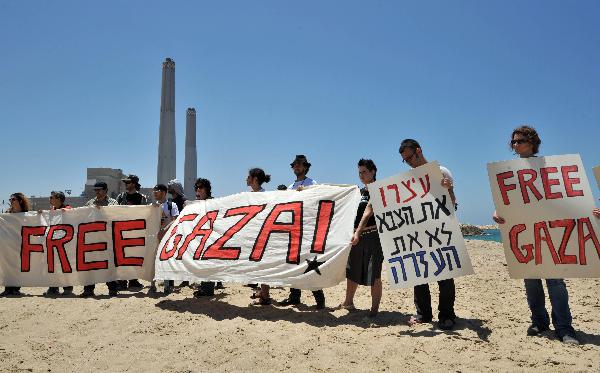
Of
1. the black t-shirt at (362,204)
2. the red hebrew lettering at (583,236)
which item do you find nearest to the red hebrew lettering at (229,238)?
the black t-shirt at (362,204)

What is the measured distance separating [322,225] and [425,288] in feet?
4.14

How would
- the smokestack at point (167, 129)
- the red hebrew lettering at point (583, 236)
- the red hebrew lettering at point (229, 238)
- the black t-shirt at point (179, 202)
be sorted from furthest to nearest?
1. the smokestack at point (167, 129)
2. the black t-shirt at point (179, 202)
3. the red hebrew lettering at point (229, 238)
4. the red hebrew lettering at point (583, 236)

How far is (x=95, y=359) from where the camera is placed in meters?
3.23

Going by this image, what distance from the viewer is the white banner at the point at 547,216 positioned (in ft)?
11.2

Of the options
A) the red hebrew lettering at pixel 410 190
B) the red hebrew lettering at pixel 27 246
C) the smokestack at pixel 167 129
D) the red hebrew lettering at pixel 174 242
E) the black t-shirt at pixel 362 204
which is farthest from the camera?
the smokestack at pixel 167 129

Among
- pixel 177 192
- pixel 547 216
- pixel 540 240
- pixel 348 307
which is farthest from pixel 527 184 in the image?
pixel 177 192

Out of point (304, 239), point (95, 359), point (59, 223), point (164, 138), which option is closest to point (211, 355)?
point (95, 359)

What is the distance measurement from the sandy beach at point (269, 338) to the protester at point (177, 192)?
4.92 ft

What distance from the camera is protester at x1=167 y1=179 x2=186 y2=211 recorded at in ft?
20.2

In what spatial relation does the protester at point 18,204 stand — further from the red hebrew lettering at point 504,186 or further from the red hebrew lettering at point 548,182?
the red hebrew lettering at point 548,182

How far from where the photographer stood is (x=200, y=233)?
17.3 feet

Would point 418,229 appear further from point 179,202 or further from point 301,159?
point 179,202

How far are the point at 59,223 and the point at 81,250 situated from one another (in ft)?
2.05

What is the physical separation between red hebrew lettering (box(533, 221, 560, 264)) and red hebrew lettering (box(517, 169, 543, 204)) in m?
0.23
